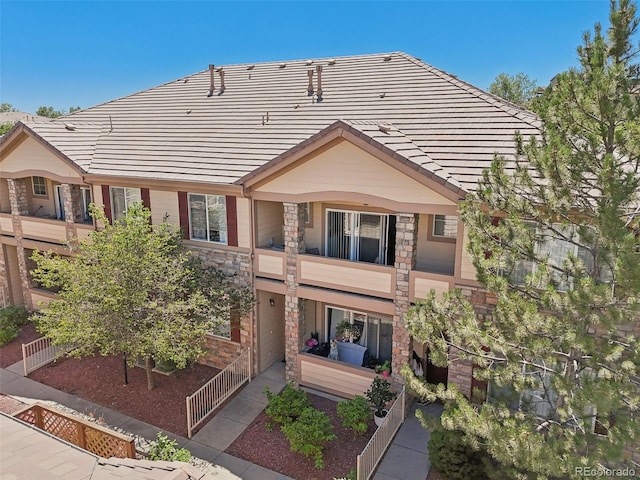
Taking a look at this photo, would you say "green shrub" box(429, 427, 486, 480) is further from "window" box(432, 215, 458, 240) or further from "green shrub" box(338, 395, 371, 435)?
"window" box(432, 215, 458, 240)

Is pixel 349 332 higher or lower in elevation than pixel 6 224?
lower

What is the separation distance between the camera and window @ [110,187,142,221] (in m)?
15.9

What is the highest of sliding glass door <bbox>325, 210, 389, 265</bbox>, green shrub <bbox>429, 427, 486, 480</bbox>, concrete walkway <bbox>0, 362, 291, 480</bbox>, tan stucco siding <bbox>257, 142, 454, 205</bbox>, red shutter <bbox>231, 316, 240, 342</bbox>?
tan stucco siding <bbox>257, 142, 454, 205</bbox>

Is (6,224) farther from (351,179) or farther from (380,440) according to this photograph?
(380,440)

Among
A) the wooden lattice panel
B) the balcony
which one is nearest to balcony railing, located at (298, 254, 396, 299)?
the wooden lattice panel

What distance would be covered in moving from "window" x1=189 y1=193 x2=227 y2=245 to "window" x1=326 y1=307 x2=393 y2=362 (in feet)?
15.3

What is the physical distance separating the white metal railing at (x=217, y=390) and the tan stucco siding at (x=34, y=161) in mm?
9676

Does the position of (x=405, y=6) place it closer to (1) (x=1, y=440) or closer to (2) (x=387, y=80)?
(2) (x=387, y=80)

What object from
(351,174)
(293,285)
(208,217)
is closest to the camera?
(351,174)

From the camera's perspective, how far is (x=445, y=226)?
39.9 feet

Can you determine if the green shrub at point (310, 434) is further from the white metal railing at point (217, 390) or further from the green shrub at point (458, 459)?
the white metal railing at point (217, 390)

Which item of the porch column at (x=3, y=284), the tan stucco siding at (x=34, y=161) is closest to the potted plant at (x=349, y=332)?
the tan stucco siding at (x=34, y=161)

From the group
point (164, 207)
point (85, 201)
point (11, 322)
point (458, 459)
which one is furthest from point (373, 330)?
point (11, 322)

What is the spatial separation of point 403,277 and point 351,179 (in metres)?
3.06
